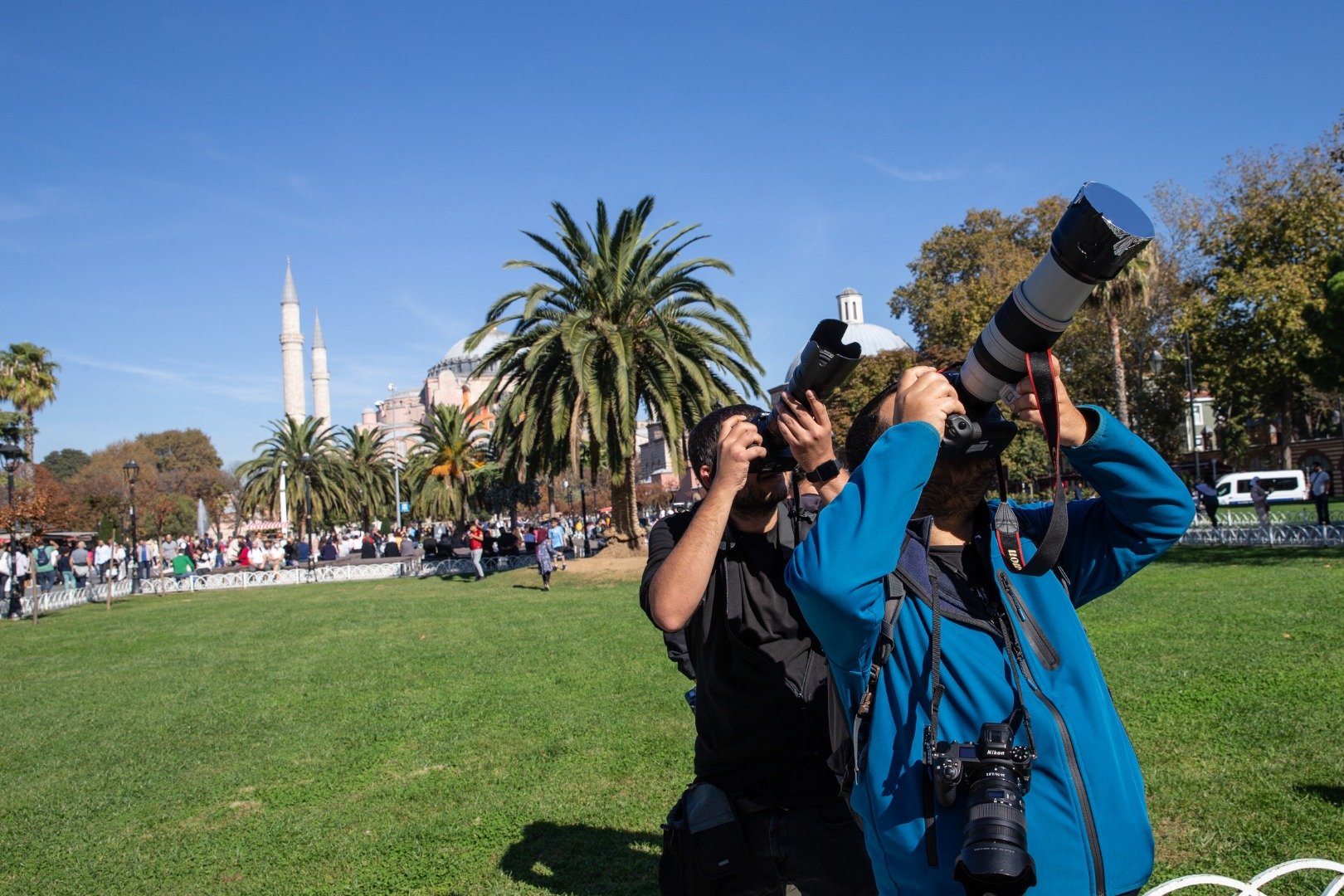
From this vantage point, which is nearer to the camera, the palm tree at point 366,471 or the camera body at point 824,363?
the camera body at point 824,363

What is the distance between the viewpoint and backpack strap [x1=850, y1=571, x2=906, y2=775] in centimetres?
194

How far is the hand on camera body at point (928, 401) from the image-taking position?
199 centimetres

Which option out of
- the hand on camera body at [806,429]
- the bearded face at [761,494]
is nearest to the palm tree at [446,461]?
the bearded face at [761,494]

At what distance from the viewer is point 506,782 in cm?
698

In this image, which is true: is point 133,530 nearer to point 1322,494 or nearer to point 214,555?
point 214,555

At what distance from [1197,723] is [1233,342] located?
29.3m

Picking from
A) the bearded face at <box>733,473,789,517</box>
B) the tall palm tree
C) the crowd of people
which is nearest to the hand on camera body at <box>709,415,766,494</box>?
the bearded face at <box>733,473,789,517</box>

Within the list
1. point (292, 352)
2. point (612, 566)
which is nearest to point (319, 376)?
point (292, 352)

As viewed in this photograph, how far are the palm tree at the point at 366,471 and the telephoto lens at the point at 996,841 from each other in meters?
58.0

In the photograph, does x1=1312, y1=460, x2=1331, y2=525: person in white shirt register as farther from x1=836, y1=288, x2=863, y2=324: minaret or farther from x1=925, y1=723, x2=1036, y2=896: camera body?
x1=836, y1=288, x2=863, y2=324: minaret

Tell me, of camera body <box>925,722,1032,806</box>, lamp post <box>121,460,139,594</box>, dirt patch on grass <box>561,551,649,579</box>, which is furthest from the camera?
lamp post <box>121,460,139,594</box>

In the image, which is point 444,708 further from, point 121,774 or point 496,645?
point 496,645

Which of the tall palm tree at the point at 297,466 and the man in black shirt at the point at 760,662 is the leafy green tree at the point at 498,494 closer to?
the tall palm tree at the point at 297,466

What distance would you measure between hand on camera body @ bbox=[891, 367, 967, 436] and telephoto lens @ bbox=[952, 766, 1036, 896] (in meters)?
0.65
